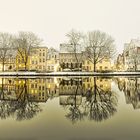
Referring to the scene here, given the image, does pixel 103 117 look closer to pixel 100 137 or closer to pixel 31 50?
pixel 100 137

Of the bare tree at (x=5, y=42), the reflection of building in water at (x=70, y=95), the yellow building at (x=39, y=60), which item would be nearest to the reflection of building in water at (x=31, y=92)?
the reflection of building in water at (x=70, y=95)

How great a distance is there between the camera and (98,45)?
225 feet

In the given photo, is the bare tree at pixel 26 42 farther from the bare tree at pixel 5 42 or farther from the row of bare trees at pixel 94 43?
the row of bare trees at pixel 94 43

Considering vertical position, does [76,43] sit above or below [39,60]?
above

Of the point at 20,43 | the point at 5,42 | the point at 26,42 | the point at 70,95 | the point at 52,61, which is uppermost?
the point at 5,42

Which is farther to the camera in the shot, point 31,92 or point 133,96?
point 31,92

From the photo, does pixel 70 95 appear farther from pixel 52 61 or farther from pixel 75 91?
pixel 52 61

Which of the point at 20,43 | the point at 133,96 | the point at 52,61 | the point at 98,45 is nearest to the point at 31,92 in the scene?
the point at 133,96

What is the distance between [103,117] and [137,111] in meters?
2.12

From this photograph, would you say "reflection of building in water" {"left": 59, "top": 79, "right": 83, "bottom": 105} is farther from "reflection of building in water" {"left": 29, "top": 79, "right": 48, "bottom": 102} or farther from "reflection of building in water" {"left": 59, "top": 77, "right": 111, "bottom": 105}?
"reflection of building in water" {"left": 29, "top": 79, "right": 48, "bottom": 102}

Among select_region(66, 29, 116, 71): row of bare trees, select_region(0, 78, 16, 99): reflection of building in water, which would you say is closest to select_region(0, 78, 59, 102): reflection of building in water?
select_region(0, 78, 16, 99): reflection of building in water

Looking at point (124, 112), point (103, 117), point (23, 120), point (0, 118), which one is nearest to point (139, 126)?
point (103, 117)

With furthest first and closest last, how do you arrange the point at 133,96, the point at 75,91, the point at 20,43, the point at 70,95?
1. the point at 20,43
2. the point at 75,91
3. the point at 70,95
4. the point at 133,96

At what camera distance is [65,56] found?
9919cm
